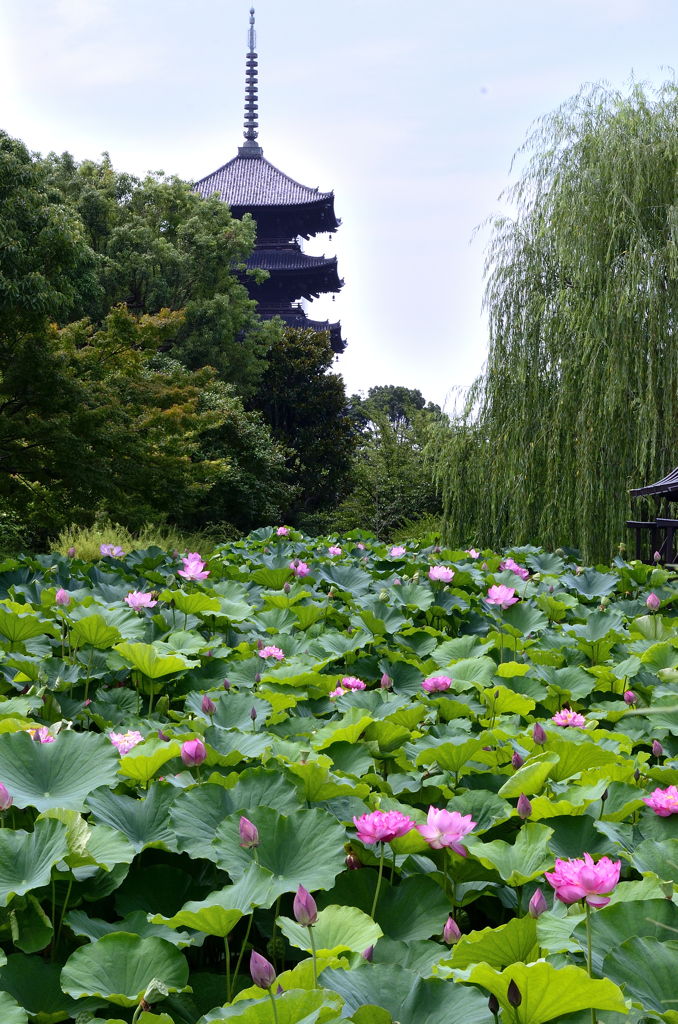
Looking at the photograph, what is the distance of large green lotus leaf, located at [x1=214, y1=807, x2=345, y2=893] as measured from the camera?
85 centimetres

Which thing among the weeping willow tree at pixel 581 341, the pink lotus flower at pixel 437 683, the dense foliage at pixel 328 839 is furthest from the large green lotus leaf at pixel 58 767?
the weeping willow tree at pixel 581 341

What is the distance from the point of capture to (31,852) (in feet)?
2.71

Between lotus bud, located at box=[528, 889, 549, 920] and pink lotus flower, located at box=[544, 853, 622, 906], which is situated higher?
pink lotus flower, located at box=[544, 853, 622, 906]

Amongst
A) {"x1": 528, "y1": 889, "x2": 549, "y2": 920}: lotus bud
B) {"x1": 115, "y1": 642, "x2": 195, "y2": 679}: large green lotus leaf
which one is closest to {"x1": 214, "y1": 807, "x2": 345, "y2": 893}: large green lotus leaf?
{"x1": 528, "y1": 889, "x2": 549, "y2": 920}: lotus bud

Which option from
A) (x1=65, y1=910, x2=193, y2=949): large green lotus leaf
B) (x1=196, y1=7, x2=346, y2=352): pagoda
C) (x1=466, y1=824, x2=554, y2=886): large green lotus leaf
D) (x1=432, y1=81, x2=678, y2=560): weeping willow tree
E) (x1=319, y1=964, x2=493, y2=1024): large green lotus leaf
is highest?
(x1=196, y1=7, x2=346, y2=352): pagoda

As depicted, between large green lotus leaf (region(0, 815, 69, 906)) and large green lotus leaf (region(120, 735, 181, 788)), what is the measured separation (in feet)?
0.58

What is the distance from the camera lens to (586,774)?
1066 millimetres

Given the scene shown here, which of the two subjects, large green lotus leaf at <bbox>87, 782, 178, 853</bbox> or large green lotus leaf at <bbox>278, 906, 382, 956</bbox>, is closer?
large green lotus leaf at <bbox>278, 906, 382, 956</bbox>

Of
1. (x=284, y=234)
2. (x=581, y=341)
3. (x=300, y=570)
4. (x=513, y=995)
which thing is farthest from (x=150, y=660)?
(x=284, y=234)

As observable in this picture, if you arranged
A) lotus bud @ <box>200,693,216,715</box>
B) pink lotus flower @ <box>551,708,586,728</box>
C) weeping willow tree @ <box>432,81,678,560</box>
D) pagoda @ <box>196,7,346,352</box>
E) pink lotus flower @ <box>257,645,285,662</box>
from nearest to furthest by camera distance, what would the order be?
1. lotus bud @ <box>200,693,216,715</box>
2. pink lotus flower @ <box>551,708,586,728</box>
3. pink lotus flower @ <box>257,645,285,662</box>
4. weeping willow tree @ <box>432,81,678,560</box>
5. pagoda @ <box>196,7,346,352</box>

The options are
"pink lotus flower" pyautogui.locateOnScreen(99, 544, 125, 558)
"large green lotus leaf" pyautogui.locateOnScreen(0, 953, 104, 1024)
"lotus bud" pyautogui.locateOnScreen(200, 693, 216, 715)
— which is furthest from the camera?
"pink lotus flower" pyautogui.locateOnScreen(99, 544, 125, 558)

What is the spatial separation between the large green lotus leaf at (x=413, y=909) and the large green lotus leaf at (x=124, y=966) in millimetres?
239

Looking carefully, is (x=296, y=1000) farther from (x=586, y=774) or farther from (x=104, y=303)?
(x=104, y=303)

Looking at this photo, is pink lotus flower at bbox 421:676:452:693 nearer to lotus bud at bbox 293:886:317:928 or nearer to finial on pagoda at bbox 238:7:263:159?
lotus bud at bbox 293:886:317:928
